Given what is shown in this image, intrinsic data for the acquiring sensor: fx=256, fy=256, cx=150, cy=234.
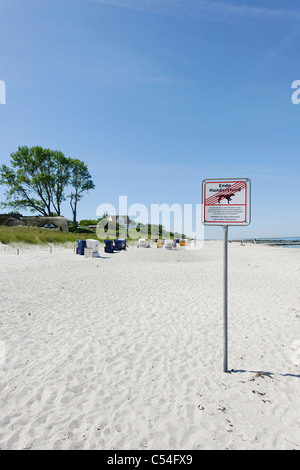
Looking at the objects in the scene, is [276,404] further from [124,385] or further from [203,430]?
[124,385]

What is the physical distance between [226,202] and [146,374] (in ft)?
9.20

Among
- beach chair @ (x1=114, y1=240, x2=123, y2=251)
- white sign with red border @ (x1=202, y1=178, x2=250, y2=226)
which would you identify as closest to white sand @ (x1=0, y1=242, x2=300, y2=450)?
white sign with red border @ (x1=202, y1=178, x2=250, y2=226)

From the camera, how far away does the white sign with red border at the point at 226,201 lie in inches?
133

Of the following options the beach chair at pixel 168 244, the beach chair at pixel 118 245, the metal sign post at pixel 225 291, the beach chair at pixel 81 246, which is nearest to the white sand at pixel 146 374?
the metal sign post at pixel 225 291

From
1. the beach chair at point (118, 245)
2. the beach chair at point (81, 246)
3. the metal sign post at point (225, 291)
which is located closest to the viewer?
the metal sign post at point (225, 291)

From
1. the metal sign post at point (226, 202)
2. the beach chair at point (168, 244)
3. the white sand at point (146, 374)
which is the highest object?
the metal sign post at point (226, 202)

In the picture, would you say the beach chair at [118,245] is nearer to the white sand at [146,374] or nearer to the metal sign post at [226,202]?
the white sand at [146,374]

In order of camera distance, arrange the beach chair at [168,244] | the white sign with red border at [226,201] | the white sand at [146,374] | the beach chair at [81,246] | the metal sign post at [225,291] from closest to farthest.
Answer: the white sand at [146,374] < the white sign with red border at [226,201] < the metal sign post at [225,291] < the beach chair at [81,246] < the beach chair at [168,244]

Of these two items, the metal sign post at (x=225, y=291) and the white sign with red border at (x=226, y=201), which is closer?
the white sign with red border at (x=226, y=201)

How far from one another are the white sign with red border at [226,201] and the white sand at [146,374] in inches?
A: 91.1

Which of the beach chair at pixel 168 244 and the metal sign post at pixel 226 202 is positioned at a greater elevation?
the metal sign post at pixel 226 202

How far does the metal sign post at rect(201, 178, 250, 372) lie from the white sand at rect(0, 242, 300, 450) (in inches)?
83.3

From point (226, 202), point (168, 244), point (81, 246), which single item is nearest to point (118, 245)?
point (168, 244)
